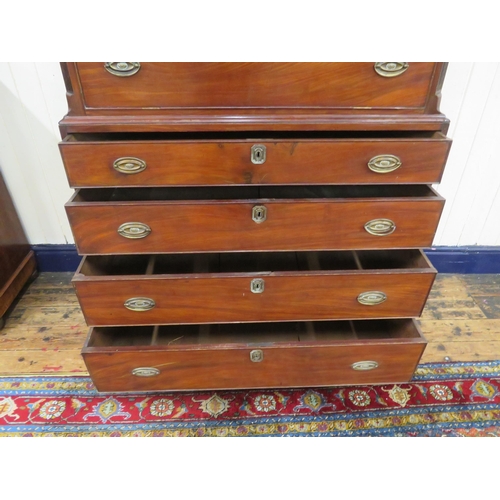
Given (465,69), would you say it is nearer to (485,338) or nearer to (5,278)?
(485,338)

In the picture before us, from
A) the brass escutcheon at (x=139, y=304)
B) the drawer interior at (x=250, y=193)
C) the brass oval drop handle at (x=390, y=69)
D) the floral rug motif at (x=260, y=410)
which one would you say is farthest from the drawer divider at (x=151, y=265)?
the brass oval drop handle at (x=390, y=69)

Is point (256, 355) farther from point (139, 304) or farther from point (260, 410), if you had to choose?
point (139, 304)

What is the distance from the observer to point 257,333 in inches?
51.1

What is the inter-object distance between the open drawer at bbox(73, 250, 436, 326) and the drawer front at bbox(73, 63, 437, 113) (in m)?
0.43

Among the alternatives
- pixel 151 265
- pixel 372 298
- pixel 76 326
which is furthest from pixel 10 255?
pixel 372 298

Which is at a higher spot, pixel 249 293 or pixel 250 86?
pixel 250 86

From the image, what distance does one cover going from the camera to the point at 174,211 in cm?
100

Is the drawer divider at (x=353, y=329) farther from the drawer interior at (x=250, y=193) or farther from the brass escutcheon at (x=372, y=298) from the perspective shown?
the drawer interior at (x=250, y=193)

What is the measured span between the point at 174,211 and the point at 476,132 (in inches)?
49.7

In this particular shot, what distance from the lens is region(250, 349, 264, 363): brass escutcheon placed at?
1.19 metres

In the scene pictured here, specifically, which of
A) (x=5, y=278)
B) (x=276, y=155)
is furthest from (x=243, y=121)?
(x=5, y=278)

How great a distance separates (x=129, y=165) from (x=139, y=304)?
40cm

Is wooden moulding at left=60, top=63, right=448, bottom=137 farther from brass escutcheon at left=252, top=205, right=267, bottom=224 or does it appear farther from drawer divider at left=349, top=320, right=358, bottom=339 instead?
drawer divider at left=349, top=320, right=358, bottom=339

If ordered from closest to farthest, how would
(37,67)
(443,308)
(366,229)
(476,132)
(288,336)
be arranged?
(366,229) < (288,336) < (37,67) < (476,132) < (443,308)
